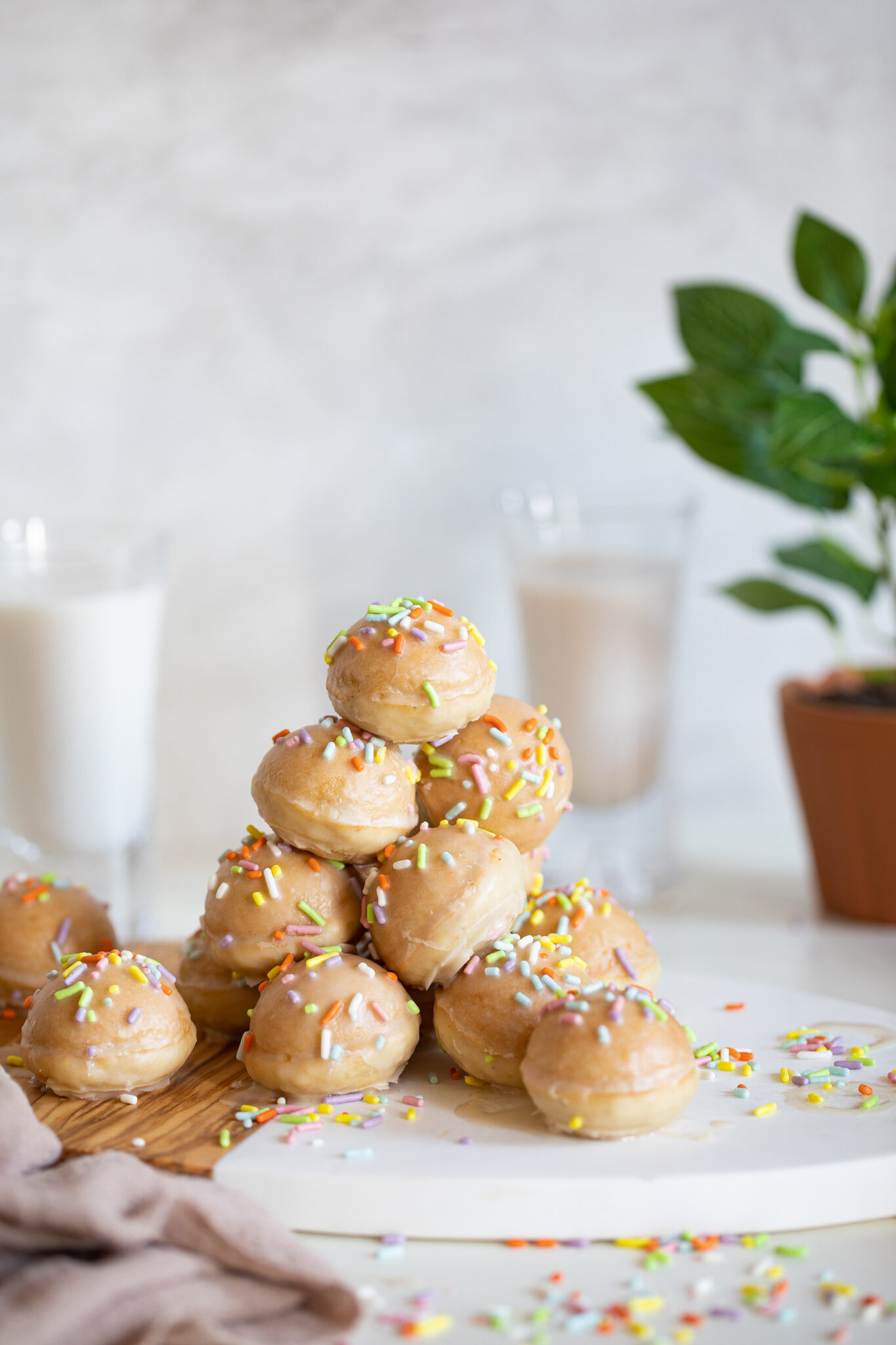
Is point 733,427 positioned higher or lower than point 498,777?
higher

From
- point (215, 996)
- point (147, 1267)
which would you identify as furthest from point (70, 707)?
point (147, 1267)

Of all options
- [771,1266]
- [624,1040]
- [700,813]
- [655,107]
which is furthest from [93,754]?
[655,107]

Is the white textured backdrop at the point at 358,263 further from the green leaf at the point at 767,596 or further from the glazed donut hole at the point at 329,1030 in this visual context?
the glazed donut hole at the point at 329,1030

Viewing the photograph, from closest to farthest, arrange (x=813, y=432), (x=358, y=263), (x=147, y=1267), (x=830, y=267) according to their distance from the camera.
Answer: (x=147, y=1267)
(x=813, y=432)
(x=830, y=267)
(x=358, y=263)

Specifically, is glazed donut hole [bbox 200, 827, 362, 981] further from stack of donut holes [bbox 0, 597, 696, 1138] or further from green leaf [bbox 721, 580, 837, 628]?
green leaf [bbox 721, 580, 837, 628]

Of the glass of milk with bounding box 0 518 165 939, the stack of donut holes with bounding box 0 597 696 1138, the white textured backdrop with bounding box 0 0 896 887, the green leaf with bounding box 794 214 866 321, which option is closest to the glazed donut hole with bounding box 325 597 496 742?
the stack of donut holes with bounding box 0 597 696 1138

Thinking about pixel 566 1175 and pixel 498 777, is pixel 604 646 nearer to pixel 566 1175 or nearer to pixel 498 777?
pixel 498 777

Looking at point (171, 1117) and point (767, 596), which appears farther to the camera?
point (767, 596)
